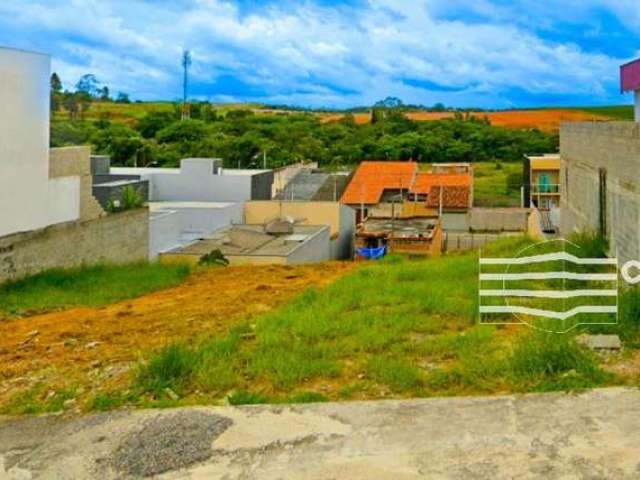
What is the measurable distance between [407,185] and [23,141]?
24.3m

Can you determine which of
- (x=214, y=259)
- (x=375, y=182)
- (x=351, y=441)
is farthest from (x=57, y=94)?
(x=351, y=441)

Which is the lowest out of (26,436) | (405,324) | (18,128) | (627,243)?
(26,436)

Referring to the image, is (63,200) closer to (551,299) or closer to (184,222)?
(184,222)

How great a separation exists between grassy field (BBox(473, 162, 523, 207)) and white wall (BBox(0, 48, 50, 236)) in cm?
2588

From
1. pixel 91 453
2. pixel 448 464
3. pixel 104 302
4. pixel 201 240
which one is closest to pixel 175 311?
pixel 104 302

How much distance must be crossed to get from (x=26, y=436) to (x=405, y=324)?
3588 millimetres

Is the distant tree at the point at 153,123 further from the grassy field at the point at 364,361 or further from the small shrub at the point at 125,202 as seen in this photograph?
the grassy field at the point at 364,361

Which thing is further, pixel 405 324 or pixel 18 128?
pixel 18 128

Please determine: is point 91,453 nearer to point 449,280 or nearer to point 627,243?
point 449,280

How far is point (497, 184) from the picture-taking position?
143ft

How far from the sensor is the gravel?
401 centimetres

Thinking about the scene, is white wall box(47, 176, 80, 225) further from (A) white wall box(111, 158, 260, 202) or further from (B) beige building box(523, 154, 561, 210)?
(B) beige building box(523, 154, 561, 210)

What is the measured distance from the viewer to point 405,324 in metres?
6.73

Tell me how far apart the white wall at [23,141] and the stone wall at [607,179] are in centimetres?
1004
